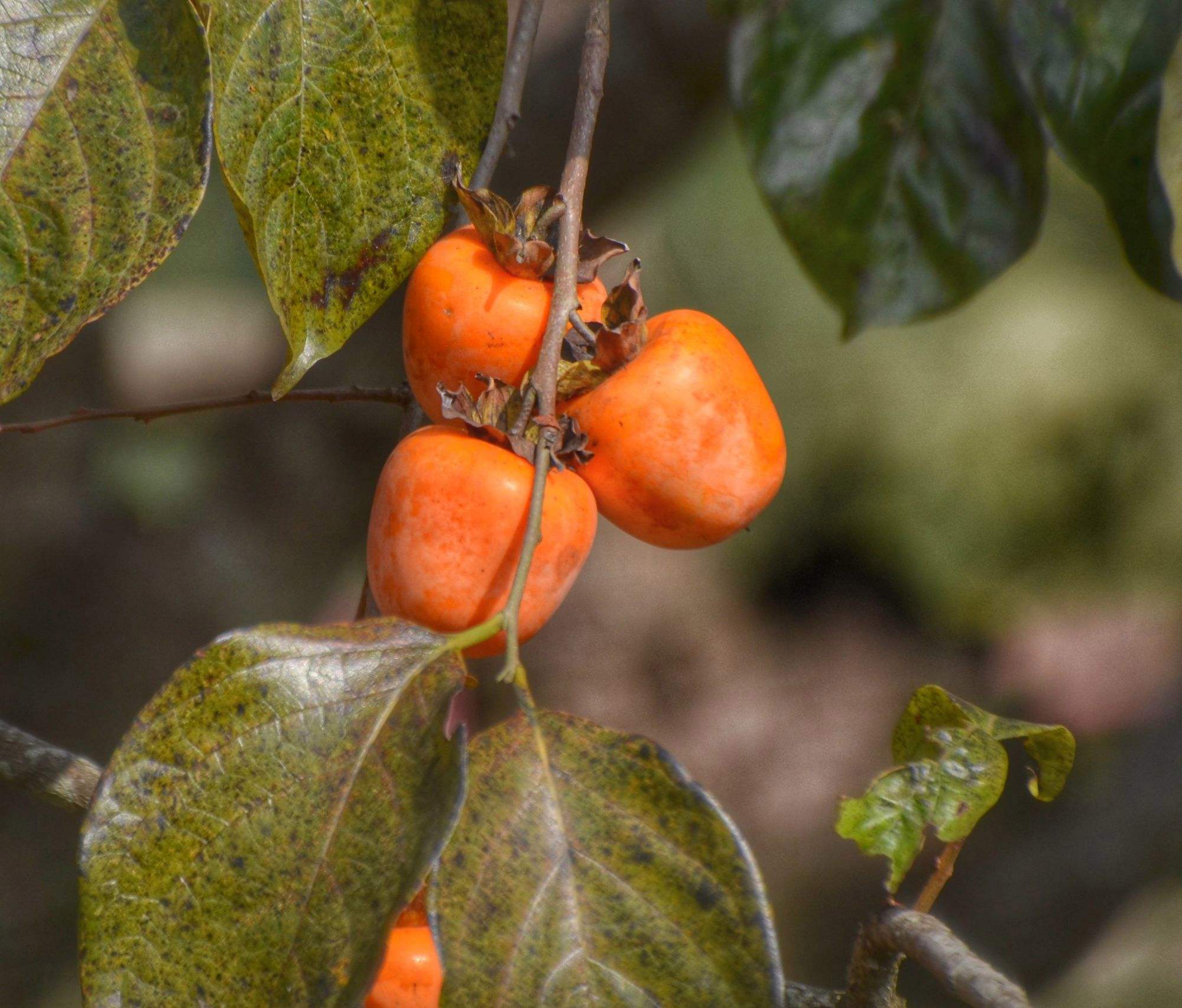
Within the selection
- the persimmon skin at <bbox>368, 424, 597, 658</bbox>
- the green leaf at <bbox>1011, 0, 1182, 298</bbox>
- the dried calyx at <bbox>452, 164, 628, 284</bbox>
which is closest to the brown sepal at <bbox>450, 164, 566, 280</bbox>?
the dried calyx at <bbox>452, 164, 628, 284</bbox>

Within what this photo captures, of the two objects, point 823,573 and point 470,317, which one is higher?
point 470,317

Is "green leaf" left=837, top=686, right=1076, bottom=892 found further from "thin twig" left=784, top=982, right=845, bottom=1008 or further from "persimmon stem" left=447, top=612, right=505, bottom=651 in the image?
"persimmon stem" left=447, top=612, right=505, bottom=651

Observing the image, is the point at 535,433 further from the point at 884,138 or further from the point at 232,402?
the point at 884,138

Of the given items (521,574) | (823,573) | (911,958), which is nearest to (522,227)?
A: (521,574)

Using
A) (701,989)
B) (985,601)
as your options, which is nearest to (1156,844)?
(985,601)

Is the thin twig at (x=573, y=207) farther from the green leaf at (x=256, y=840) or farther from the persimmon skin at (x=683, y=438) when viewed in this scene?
the green leaf at (x=256, y=840)

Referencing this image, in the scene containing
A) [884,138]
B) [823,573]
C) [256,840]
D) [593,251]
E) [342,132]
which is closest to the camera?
[256,840]
